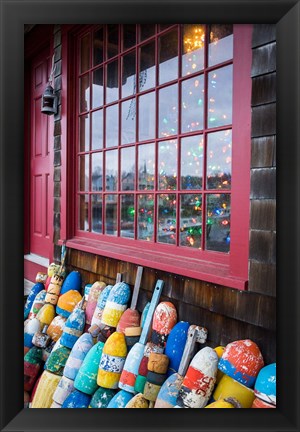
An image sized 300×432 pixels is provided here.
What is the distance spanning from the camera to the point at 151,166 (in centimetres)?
222

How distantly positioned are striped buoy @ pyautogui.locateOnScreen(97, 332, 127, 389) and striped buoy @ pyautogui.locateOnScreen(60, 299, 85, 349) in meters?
0.42

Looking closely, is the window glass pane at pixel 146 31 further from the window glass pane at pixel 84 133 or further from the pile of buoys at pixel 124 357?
the pile of buoys at pixel 124 357

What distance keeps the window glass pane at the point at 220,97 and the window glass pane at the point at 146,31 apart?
609mm

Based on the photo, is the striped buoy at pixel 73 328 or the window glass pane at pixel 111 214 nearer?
the striped buoy at pixel 73 328

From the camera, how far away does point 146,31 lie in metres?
2.25

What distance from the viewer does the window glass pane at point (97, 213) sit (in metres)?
2.72

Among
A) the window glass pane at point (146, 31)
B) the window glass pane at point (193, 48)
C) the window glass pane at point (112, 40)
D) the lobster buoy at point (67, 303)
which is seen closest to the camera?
the window glass pane at point (193, 48)

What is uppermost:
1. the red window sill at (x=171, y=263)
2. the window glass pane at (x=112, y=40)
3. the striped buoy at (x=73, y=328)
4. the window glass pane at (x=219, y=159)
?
the window glass pane at (x=112, y=40)

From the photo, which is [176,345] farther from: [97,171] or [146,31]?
[146,31]

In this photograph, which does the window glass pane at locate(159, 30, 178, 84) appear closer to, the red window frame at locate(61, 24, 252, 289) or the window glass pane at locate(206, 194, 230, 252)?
the red window frame at locate(61, 24, 252, 289)

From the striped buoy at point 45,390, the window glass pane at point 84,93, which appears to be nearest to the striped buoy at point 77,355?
the striped buoy at point 45,390

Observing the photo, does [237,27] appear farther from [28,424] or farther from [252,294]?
[28,424]

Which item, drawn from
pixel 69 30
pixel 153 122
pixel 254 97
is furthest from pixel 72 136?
pixel 254 97

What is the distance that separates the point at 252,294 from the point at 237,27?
1.16 m
